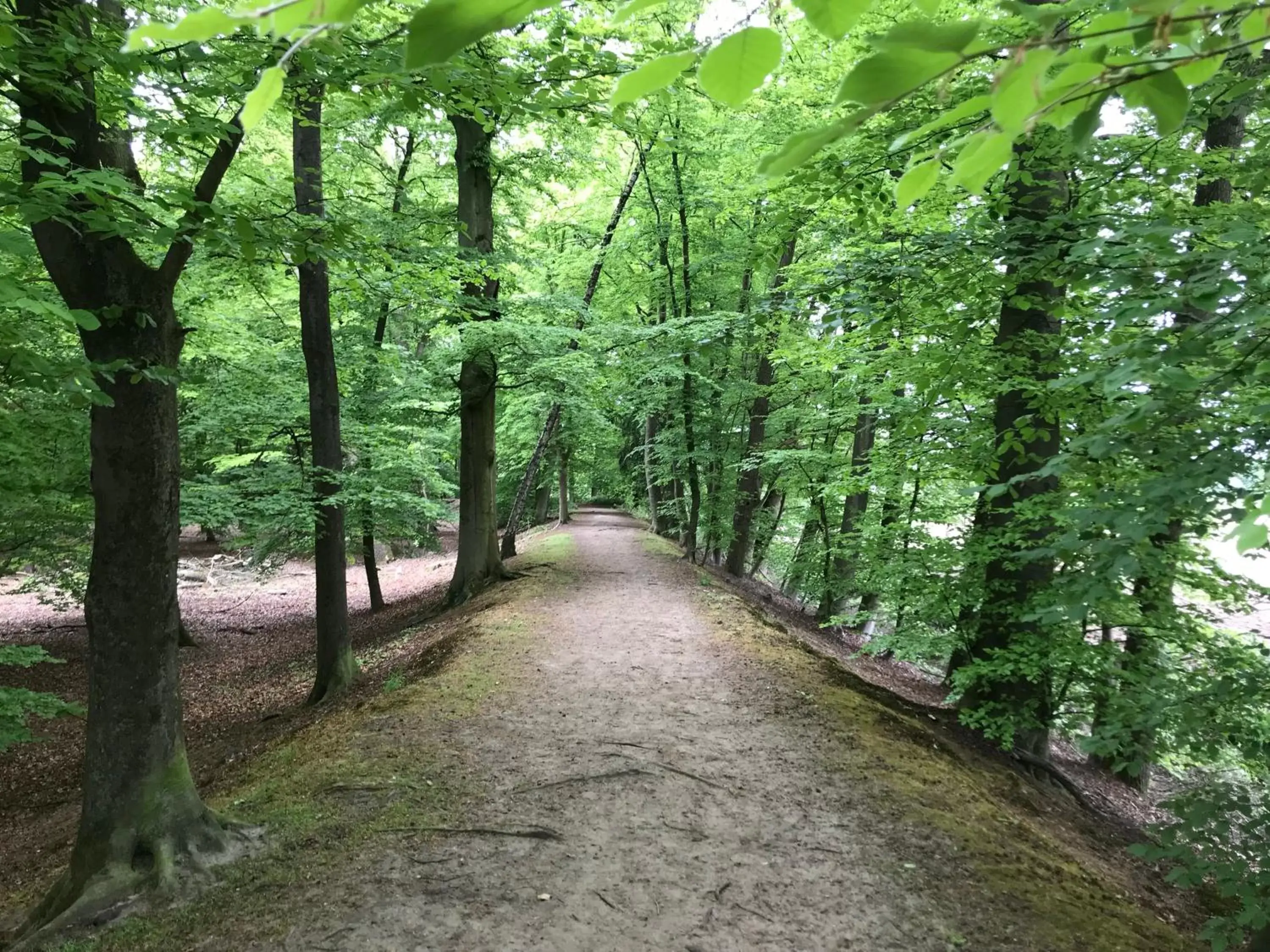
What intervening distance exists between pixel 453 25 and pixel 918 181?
69 cm

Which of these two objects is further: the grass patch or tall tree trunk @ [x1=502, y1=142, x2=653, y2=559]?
tall tree trunk @ [x1=502, y1=142, x2=653, y2=559]

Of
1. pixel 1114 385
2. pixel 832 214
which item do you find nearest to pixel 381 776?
pixel 1114 385

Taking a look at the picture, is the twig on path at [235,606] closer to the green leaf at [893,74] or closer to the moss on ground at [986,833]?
the moss on ground at [986,833]

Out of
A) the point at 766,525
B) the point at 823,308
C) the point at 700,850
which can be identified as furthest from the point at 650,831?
the point at 766,525

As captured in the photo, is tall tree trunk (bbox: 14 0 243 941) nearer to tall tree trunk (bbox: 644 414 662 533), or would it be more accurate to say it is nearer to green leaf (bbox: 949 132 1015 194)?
green leaf (bbox: 949 132 1015 194)

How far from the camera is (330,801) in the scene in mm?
4480

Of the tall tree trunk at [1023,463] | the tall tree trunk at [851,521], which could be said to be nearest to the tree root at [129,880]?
the tall tree trunk at [1023,463]

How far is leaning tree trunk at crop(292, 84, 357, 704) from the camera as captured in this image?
7883 mm

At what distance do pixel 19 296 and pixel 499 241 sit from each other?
427 inches

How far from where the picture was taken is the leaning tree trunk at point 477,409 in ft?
36.6

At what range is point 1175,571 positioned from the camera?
4.93m

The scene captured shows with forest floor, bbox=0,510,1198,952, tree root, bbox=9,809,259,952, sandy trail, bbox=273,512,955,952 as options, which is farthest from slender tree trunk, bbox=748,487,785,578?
tree root, bbox=9,809,259,952

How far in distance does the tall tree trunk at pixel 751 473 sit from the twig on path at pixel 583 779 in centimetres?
949

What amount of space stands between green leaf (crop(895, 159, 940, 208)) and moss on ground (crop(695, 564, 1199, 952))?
12.4ft
